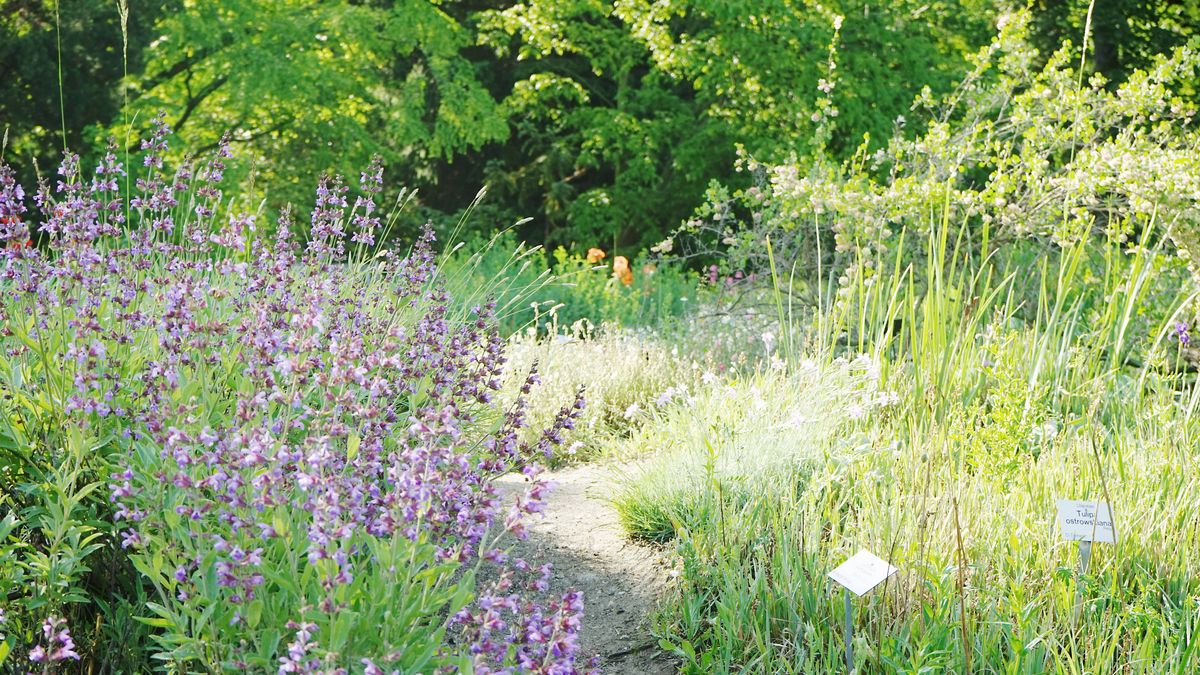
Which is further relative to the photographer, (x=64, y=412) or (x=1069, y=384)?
(x=1069, y=384)

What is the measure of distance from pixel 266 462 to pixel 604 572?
1993mm

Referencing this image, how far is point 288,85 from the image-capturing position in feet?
36.2

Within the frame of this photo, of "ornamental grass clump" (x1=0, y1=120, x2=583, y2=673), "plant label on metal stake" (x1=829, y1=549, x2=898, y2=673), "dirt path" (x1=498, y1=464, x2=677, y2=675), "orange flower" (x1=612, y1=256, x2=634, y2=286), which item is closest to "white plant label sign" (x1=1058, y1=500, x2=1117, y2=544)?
"plant label on metal stake" (x1=829, y1=549, x2=898, y2=673)

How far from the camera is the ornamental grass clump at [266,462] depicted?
6.75 feet

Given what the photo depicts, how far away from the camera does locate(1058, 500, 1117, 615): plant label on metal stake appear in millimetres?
3068

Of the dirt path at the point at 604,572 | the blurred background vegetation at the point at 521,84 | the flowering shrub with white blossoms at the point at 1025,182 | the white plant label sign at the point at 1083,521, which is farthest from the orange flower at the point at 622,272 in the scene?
the white plant label sign at the point at 1083,521

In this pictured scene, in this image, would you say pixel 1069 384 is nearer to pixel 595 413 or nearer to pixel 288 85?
pixel 595 413

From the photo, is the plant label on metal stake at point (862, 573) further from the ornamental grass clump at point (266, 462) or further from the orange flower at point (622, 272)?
the orange flower at point (622, 272)

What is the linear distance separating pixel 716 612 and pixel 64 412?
1.88 m

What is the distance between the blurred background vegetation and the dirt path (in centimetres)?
556

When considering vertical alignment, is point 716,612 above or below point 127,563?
below

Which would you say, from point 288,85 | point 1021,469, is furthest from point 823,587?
point 288,85

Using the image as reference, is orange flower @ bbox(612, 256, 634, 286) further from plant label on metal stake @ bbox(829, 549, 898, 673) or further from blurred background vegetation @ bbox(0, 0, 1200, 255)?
plant label on metal stake @ bbox(829, 549, 898, 673)

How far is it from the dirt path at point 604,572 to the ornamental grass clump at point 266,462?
0.72 ft
